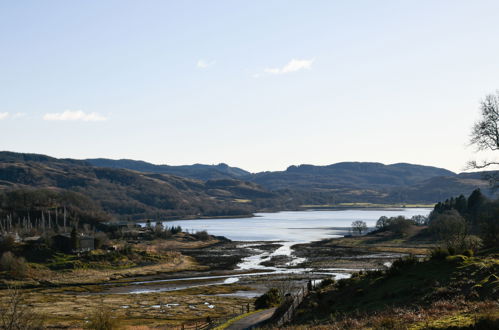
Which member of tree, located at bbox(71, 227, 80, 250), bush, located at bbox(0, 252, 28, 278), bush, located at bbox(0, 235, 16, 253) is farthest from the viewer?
tree, located at bbox(71, 227, 80, 250)

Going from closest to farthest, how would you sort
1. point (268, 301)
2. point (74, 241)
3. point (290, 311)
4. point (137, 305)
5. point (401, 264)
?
point (290, 311) < point (401, 264) < point (268, 301) < point (137, 305) < point (74, 241)

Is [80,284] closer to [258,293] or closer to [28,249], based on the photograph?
[28,249]

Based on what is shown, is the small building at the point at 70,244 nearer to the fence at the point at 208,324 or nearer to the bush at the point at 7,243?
the bush at the point at 7,243

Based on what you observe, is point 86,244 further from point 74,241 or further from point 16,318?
point 16,318

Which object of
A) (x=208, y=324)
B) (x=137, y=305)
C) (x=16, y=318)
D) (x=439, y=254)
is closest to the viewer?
(x=16, y=318)

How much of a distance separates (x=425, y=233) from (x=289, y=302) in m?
166

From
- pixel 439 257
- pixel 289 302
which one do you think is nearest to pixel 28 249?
pixel 289 302

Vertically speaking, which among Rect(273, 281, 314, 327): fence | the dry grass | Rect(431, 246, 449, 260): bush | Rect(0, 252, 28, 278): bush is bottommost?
the dry grass

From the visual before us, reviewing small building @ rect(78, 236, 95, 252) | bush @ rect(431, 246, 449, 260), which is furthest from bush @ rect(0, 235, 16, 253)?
bush @ rect(431, 246, 449, 260)

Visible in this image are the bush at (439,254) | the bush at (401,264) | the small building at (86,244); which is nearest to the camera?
the bush at (439,254)

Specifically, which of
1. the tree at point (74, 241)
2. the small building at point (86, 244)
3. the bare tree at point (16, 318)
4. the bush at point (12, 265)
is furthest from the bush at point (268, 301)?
the small building at point (86, 244)

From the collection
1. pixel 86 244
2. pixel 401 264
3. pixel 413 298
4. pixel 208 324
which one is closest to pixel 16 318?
pixel 208 324

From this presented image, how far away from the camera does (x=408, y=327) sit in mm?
23578

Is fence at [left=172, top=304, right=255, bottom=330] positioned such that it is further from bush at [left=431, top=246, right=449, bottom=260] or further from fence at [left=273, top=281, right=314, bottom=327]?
bush at [left=431, top=246, right=449, bottom=260]
